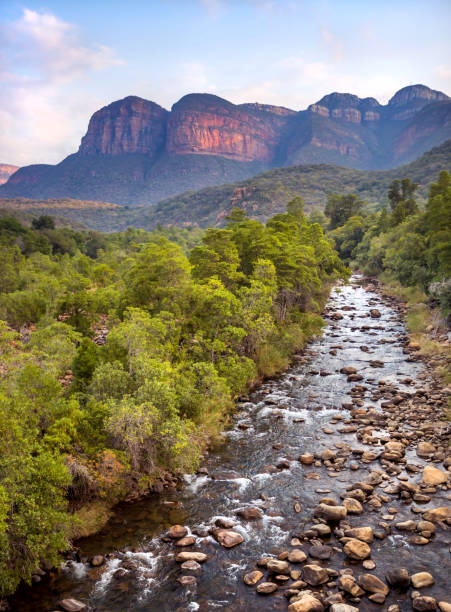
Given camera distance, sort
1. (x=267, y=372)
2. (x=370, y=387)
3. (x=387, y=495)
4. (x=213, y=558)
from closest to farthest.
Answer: (x=213, y=558)
(x=387, y=495)
(x=370, y=387)
(x=267, y=372)

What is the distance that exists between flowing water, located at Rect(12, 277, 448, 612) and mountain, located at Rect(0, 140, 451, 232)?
113m

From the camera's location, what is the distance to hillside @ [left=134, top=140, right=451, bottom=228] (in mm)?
139250

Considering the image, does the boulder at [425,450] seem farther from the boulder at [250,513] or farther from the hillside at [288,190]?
the hillside at [288,190]

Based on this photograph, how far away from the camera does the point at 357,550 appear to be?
10.6 metres

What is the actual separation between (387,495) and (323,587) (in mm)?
4761

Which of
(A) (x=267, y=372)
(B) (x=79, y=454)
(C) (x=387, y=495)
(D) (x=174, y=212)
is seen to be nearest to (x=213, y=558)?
(B) (x=79, y=454)

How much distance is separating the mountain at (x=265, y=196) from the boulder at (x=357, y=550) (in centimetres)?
12071

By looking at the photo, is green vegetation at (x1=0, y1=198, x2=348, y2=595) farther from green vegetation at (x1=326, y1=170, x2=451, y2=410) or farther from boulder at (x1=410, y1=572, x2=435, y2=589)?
green vegetation at (x1=326, y1=170, x2=451, y2=410)

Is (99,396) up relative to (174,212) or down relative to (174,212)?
down

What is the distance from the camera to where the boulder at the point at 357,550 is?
34.3ft

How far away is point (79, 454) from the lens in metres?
12.4

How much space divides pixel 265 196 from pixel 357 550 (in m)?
143

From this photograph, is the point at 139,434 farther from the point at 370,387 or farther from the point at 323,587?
the point at 370,387

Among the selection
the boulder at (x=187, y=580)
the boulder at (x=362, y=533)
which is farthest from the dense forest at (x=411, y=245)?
the boulder at (x=187, y=580)
